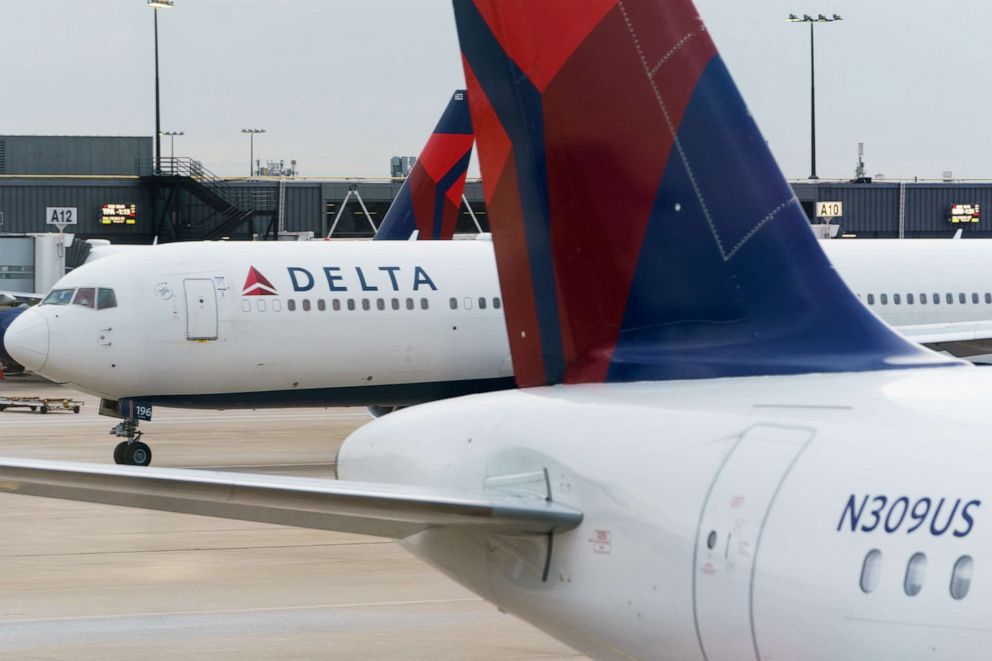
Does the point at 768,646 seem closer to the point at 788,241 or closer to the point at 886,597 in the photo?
the point at 886,597

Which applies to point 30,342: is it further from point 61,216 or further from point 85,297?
point 61,216

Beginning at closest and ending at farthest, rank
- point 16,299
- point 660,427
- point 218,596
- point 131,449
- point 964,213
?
point 660,427 < point 218,596 < point 131,449 < point 16,299 < point 964,213

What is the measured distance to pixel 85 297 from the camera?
20719 millimetres

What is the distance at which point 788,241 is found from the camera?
6.62 meters

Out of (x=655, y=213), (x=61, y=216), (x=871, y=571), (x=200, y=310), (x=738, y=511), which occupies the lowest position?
(x=871, y=571)

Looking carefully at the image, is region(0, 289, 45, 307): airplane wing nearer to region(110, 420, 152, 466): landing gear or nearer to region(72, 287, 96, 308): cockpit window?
region(72, 287, 96, 308): cockpit window

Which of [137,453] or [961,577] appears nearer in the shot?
[961,577]

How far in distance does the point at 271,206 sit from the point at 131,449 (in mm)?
44118

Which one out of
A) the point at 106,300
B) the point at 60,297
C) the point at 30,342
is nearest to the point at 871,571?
the point at 106,300

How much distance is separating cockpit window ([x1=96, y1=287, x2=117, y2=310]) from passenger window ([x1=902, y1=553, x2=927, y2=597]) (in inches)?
662

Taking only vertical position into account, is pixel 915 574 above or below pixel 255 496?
below

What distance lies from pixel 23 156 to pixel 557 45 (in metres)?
73.3

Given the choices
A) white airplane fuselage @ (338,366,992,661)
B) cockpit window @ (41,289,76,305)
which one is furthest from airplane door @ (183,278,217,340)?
white airplane fuselage @ (338,366,992,661)

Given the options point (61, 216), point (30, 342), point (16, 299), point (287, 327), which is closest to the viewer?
point (30, 342)
